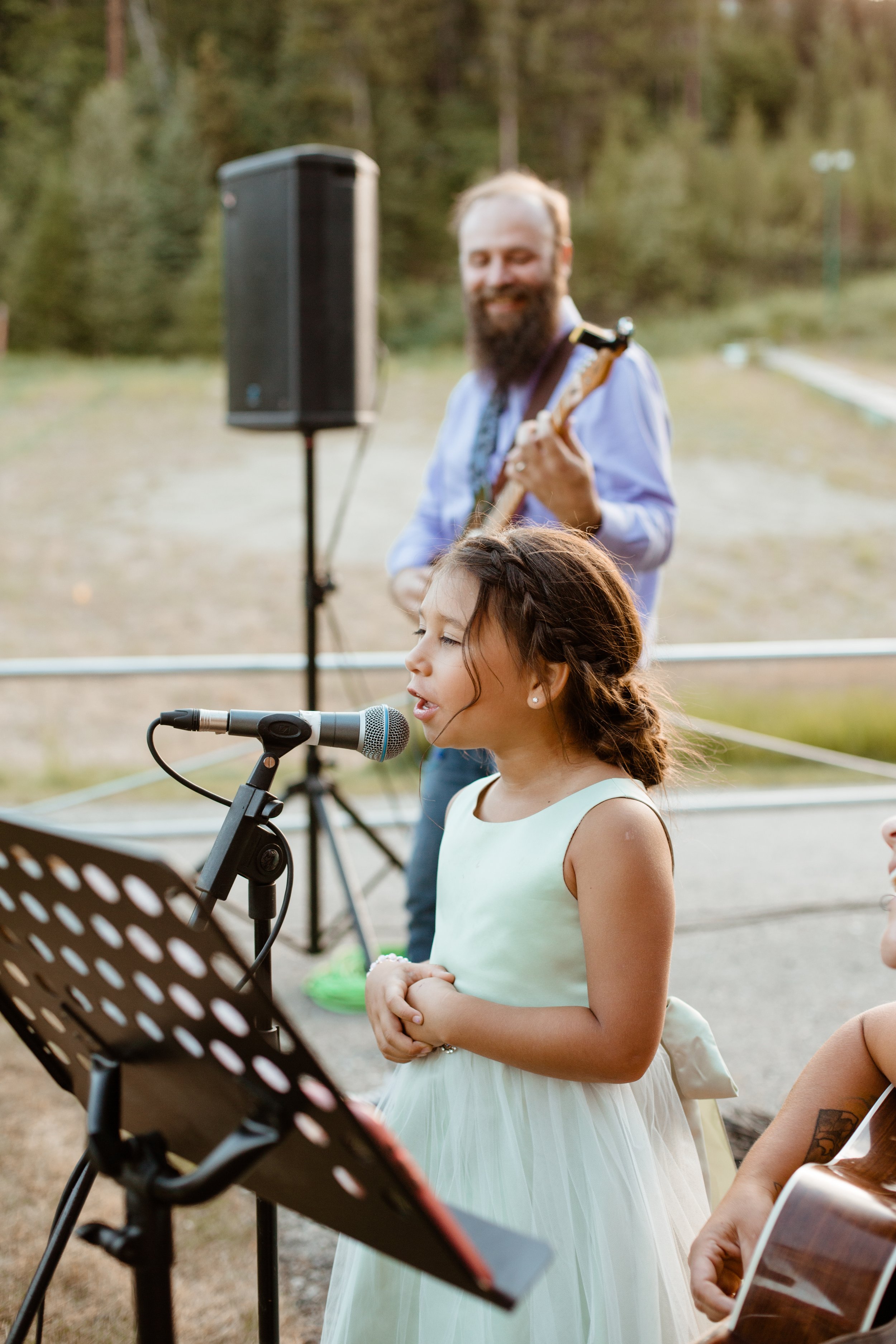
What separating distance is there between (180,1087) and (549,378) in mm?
1711

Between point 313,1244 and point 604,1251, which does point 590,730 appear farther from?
point 313,1244

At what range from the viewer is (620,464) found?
208 cm

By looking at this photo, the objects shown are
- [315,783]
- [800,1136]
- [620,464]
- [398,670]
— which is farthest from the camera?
[398,670]

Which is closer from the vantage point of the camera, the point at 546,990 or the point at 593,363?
the point at 546,990

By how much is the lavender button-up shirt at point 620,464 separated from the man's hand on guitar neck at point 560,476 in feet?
0.11

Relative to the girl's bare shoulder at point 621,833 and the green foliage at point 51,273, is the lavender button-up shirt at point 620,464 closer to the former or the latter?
the girl's bare shoulder at point 621,833

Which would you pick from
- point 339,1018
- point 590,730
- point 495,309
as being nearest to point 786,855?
point 339,1018

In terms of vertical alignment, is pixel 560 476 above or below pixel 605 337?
below

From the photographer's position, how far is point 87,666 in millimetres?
3439

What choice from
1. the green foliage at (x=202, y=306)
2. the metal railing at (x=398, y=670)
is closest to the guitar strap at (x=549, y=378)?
the metal railing at (x=398, y=670)

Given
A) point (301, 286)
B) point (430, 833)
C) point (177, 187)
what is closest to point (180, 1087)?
point (430, 833)

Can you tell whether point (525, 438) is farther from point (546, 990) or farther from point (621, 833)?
point (546, 990)

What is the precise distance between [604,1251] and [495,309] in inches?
69.0

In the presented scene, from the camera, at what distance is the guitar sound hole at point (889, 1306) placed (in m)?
0.96
